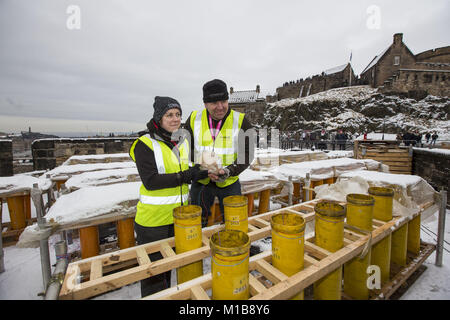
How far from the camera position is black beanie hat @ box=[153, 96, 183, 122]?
2.09m

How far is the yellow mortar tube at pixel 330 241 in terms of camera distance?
5.95 ft

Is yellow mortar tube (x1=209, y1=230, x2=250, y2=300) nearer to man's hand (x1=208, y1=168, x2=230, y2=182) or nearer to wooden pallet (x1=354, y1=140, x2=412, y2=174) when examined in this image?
man's hand (x1=208, y1=168, x2=230, y2=182)

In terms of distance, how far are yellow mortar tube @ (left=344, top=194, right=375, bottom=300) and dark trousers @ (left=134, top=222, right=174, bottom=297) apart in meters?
2.00

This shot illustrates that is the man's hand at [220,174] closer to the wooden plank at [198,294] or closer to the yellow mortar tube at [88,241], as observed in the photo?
the wooden plank at [198,294]

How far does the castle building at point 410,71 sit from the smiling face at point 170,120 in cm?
4485

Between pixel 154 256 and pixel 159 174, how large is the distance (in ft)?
3.00

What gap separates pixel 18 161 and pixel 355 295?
484 inches

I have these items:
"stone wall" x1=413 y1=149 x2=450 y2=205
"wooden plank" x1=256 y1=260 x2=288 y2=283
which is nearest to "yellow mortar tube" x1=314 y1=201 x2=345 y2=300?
"wooden plank" x1=256 y1=260 x2=288 y2=283

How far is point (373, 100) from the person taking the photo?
3481cm

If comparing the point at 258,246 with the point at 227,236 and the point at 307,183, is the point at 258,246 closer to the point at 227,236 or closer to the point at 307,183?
the point at 307,183

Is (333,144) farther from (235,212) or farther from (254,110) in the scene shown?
(254,110)

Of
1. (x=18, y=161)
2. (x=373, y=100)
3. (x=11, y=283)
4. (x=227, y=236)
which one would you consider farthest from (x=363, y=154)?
(x=373, y=100)

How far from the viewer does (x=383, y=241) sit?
2.41 meters

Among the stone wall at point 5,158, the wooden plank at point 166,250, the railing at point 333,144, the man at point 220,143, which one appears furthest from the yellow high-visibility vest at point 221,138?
the railing at point 333,144
